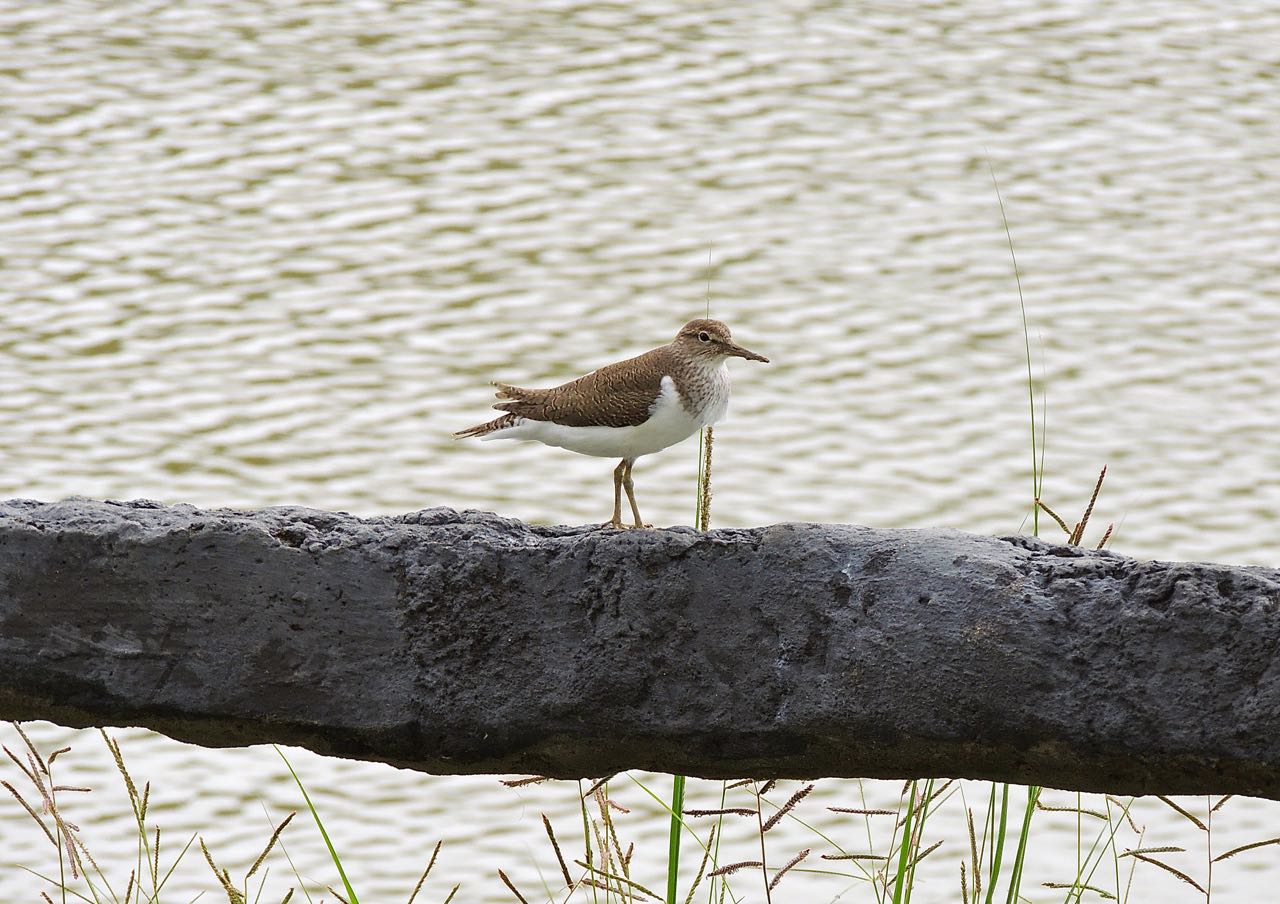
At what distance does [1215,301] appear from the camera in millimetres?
6824

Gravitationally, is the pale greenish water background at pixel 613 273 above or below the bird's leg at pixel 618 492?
below

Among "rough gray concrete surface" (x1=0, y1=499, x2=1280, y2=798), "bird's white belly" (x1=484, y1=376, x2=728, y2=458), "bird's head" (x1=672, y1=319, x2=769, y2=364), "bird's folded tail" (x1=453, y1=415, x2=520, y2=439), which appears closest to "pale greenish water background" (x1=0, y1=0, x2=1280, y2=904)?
"bird's folded tail" (x1=453, y1=415, x2=520, y2=439)

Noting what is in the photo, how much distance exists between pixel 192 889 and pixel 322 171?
4462mm

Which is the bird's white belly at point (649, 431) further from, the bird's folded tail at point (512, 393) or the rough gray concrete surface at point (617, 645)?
the rough gray concrete surface at point (617, 645)

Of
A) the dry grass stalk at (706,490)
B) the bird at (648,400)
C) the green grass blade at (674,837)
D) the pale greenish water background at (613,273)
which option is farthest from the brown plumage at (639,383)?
the pale greenish water background at (613,273)

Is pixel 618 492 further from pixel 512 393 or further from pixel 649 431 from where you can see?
pixel 512 393

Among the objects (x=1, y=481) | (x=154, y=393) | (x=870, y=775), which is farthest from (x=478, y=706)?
(x=154, y=393)

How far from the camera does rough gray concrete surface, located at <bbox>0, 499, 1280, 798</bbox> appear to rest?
169 cm

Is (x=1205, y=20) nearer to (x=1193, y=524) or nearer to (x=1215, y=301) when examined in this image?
(x=1215, y=301)

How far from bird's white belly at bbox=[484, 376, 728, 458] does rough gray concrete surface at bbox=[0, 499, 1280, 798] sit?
1.15 metres

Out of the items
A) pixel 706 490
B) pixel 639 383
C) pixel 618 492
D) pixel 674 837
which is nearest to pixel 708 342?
pixel 639 383

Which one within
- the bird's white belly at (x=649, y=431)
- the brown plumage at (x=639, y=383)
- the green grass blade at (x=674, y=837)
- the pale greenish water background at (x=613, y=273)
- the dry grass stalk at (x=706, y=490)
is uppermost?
the dry grass stalk at (x=706, y=490)

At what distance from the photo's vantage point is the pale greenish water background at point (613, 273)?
5320 millimetres

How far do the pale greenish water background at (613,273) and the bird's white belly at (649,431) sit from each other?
1339 millimetres
